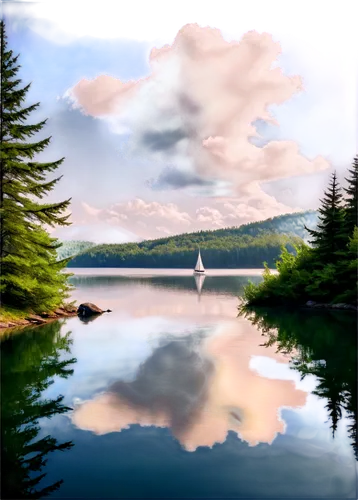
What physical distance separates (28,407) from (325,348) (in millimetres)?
10112

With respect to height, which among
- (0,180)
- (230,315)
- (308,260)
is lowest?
(230,315)

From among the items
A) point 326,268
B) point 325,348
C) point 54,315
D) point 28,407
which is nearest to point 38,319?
point 54,315

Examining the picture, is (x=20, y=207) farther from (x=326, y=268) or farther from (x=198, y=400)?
(x=326, y=268)

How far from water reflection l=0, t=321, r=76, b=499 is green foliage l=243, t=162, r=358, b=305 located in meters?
16.9

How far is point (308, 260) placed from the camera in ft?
92.7

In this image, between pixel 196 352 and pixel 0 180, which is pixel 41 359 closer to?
pixel 196 352

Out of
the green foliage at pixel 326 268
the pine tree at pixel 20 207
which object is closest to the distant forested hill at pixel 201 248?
the green foliage at pixel 326 268

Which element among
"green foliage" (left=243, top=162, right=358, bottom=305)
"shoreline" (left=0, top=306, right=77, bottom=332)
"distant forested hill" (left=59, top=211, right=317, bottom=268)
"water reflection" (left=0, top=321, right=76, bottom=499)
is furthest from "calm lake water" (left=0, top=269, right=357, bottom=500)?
"distant forested hill" (left=59, top=211, right=317, bottom=268)

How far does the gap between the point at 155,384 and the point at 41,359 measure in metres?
4.57

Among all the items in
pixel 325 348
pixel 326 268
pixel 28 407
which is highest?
pixel 326 268

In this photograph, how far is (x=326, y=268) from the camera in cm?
2598

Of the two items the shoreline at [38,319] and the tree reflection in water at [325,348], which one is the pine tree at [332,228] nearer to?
the tree reflection in water at [325,348]

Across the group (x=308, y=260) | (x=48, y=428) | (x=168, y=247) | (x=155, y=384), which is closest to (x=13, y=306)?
(x=155, y=384)

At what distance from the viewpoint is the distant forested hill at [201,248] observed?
12719 centimetres
